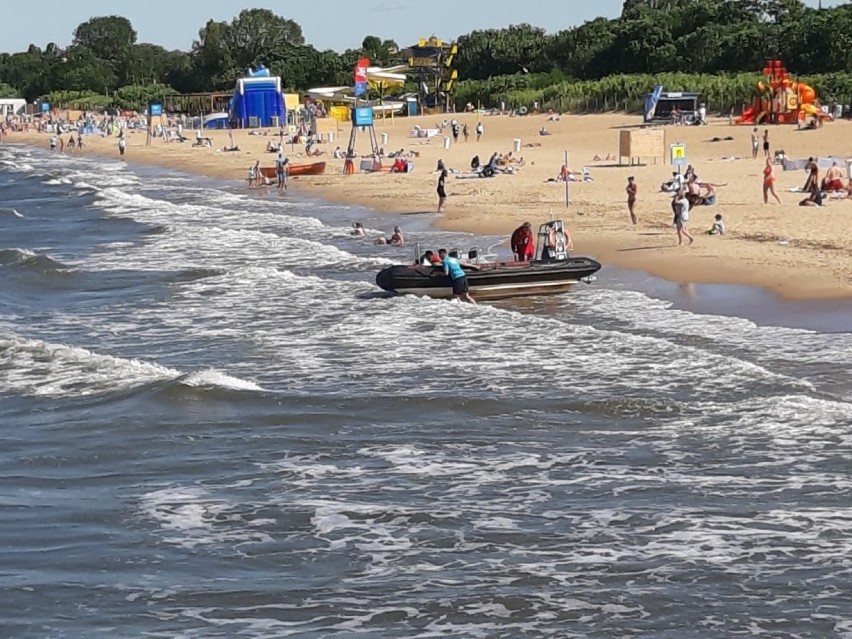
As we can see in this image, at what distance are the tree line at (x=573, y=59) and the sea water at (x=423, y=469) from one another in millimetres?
46739

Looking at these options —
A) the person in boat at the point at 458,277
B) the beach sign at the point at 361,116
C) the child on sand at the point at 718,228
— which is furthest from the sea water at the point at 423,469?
the beach sign at the point at 361,116

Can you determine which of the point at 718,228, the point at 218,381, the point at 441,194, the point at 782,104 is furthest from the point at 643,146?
the point at 218,381

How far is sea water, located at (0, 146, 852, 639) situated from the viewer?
9508 millimetres

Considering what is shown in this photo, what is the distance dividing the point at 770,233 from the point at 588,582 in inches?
725

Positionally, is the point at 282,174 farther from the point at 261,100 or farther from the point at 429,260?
the point at 261,100

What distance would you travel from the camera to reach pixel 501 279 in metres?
21.9

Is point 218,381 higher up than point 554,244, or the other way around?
point 554,244

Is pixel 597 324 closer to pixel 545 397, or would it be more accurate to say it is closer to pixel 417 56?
pixel 545 397

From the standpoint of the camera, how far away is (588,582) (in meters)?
9.82

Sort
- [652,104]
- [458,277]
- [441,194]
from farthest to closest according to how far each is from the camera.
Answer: [652,104]
[441,194]
[458,277]

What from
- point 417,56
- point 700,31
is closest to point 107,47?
point 417,56

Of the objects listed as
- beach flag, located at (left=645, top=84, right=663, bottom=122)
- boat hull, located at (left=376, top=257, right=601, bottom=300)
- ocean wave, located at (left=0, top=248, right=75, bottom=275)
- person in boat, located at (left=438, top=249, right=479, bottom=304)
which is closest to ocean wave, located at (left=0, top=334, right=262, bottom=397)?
boat hull, located at (left=376, top=257, right=601, bottom=300)

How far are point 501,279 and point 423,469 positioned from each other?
9.39 m

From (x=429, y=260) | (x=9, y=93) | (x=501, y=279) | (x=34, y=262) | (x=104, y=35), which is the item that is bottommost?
(x=34, y=262)
